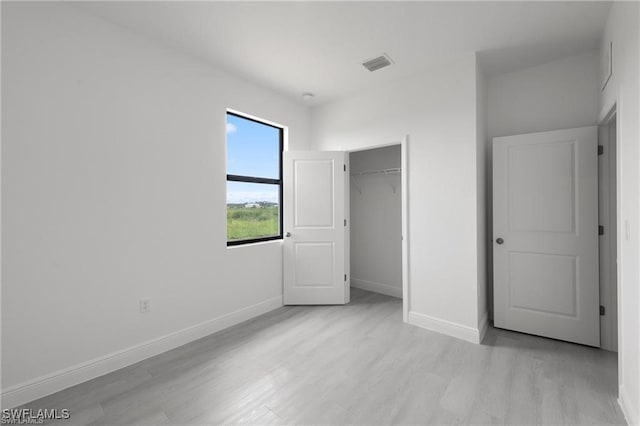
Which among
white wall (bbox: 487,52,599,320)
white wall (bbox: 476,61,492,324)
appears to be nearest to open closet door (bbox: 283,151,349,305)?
white wall (bbox: 476,61,492,324)

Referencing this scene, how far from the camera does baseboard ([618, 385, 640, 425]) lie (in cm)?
153

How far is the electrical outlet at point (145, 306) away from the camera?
7.84ft

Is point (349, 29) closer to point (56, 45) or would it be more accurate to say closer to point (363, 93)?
point (363, 93)

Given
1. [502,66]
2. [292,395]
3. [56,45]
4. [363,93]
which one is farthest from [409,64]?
[292,395]

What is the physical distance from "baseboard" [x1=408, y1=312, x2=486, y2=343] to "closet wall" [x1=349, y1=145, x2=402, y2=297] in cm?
96

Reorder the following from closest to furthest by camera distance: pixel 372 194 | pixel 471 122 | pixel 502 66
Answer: pixel 471 122 < pixel 502 66 < pixel 372 194

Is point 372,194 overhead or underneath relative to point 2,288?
overhead

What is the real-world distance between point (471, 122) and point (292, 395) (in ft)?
8.94

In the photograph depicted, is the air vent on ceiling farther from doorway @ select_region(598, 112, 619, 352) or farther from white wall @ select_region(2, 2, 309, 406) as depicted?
doorway @ select_region(598, 112, 619, 352)

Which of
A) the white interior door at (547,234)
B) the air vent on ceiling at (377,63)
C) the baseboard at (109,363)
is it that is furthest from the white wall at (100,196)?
the white interior door at (547,234)

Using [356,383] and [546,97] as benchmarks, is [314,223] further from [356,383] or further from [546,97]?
[546,97]

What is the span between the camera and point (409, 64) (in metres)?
2.84

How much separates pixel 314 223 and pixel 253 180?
933 mm

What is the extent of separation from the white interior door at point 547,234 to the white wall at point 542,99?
0.74 feet
